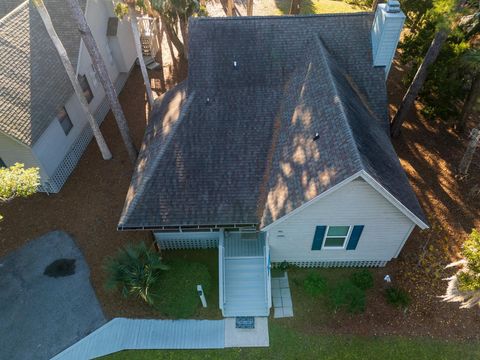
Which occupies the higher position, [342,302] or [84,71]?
[84,71]

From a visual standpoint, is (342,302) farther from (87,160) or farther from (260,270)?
(87,160)

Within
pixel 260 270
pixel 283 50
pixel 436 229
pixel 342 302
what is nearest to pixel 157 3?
pixel 283 50

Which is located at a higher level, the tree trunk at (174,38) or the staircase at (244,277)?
the tree trunk at (174,38)

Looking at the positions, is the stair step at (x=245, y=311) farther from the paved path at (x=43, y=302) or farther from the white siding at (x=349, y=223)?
the paved path at (x=43, y=302)

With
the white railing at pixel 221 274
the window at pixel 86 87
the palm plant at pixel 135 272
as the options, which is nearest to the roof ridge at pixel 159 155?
the palm plant at pixel 135 272

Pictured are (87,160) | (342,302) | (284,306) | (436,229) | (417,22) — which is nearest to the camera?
(342,302)

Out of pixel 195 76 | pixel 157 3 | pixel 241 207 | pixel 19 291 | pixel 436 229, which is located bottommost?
pixel 19 291

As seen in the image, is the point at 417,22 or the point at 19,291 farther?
the point at 417,22

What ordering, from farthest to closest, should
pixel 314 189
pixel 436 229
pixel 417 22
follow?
pixel 417 22 → pixel 436 229 → pixel 314 189
